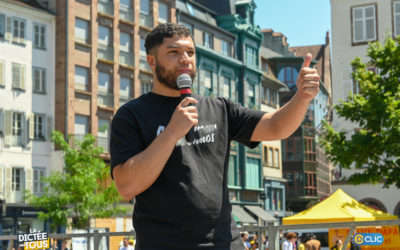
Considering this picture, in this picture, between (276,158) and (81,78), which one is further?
(276,158)

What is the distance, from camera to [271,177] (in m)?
66.7

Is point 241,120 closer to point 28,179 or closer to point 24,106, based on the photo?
point 28,179

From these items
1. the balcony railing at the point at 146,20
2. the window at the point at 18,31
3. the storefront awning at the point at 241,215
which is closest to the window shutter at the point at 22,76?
the window at the point at 18,31

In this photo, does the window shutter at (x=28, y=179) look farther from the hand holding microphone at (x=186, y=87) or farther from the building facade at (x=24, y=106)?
the hand holding microphone at (x=186, y=87)

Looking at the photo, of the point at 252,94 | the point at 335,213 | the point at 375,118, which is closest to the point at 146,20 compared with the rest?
the point at 252,94

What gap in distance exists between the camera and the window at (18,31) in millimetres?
40469

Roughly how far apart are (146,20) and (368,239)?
43587 mm

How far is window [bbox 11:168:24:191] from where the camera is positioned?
3953 centimetres

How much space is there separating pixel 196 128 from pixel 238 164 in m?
56.2

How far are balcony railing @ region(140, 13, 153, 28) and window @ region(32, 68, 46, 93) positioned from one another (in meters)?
9.42

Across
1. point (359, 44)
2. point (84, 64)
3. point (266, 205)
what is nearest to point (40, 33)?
point (84, 64)

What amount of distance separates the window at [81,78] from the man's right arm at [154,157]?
4006 centimetres

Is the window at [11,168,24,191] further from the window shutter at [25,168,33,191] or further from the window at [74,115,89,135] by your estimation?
the window at [74,115,89,135]

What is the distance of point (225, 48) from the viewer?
196ft
